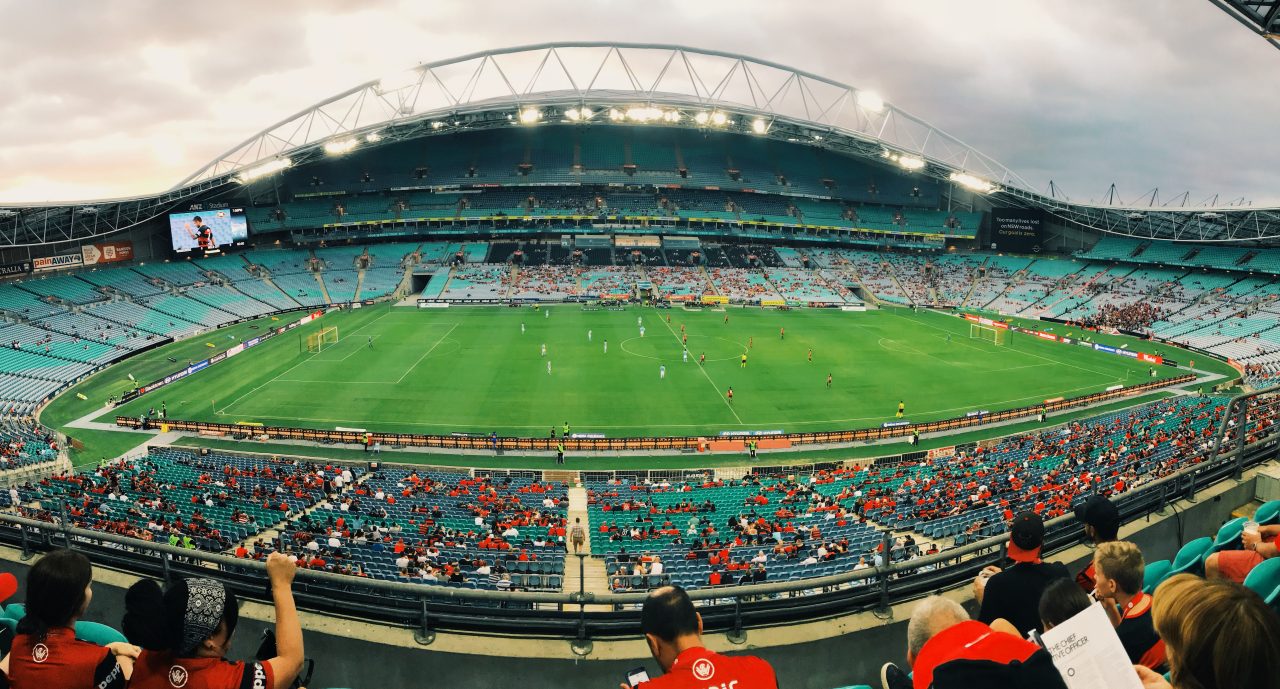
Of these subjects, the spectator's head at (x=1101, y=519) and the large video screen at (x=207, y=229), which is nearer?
the spectator's head at (x=1101, y=519)

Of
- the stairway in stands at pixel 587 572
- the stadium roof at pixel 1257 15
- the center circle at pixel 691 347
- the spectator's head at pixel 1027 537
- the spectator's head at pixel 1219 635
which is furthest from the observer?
the center circle at pixel 691 347

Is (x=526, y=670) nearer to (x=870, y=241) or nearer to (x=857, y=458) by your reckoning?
(x=857, y=458)

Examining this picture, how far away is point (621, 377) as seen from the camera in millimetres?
46219

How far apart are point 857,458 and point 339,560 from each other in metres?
24.0

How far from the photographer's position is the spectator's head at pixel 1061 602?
3699 mm

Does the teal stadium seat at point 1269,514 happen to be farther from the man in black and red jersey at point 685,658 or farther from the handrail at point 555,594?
the man in black and red jersey at point 685,658

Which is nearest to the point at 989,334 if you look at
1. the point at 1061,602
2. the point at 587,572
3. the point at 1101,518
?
the point at 587,572

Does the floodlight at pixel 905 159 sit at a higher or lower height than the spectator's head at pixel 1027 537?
higher

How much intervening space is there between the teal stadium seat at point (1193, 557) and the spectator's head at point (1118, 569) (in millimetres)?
3002

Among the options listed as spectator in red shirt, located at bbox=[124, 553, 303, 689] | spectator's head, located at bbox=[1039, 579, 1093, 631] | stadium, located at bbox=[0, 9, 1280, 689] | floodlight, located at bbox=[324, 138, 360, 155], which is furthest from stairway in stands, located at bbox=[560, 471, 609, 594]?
floodlight, located at bbox=[324, 138, 360, 155]

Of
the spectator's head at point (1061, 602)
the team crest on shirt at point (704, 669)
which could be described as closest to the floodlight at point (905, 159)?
the spectator's head at point (1061, 602)

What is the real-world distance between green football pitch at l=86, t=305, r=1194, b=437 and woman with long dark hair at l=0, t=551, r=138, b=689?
102 feet

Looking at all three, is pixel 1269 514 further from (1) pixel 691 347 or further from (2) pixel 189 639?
(1) pixel 691 347

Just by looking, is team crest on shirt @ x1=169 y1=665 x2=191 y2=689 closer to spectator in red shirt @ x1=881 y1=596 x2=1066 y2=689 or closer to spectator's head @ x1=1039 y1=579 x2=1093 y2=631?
spectator in red shirt @ x1=881 y1=596 x2=1066 y2=689
